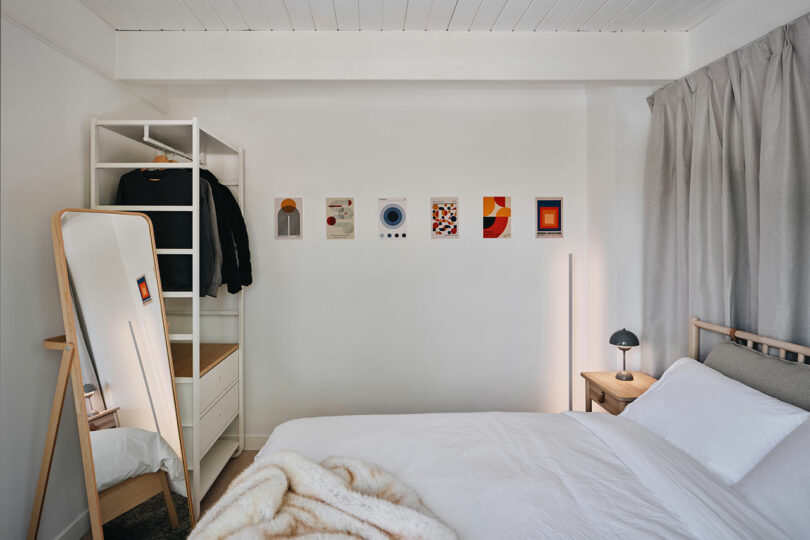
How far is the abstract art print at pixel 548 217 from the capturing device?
9.03 feet

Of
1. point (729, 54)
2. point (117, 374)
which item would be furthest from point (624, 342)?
point (117, 374)

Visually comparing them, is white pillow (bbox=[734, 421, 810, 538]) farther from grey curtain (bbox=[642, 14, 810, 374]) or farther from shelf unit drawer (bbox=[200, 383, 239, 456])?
shelf unit drawer (bbox=[200, 383, 239, 456])

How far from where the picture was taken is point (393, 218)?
272 centimetres

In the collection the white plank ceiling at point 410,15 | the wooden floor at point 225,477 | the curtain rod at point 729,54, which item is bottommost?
the wooden floor at point 225,477

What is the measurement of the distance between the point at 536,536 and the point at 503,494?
18 cm

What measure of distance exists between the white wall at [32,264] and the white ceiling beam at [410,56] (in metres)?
0.60


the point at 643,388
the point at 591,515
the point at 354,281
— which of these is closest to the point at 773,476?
the point at 591,515

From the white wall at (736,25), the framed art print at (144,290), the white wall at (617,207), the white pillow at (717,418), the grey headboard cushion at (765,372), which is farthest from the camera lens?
the white wall at (617,207)

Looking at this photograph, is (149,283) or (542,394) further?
(542,394)

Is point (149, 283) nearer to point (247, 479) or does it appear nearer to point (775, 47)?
point (247, 479)

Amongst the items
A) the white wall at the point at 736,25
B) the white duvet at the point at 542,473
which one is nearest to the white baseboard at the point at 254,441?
the white duvet at the point at 542,473

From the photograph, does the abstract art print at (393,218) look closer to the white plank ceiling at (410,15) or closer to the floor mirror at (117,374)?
the white plank ceiling at (410,15)

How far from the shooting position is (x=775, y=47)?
164 centimetres

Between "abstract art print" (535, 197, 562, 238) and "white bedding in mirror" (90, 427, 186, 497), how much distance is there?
102 inches
